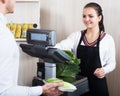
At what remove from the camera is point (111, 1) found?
241cm

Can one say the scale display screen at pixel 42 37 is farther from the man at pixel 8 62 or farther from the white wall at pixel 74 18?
the white wall at pixel 74 18

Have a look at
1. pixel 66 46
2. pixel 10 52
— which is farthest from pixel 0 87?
pixel 66 46

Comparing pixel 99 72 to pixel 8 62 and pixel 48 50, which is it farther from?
pixel 8 62

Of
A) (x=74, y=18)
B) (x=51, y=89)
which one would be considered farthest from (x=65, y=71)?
(x=74, y=18)

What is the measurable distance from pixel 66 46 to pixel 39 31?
0.72 m

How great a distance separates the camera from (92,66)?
2061 mm

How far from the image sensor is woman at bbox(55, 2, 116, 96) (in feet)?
6.69

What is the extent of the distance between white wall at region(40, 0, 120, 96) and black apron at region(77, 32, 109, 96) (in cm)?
46

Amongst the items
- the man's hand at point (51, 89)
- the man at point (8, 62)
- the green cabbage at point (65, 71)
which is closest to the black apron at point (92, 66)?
the green cabbage at point (65, 71)

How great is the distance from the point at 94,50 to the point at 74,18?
0.62 meters

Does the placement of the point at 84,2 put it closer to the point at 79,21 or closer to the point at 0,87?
the point at 79,21

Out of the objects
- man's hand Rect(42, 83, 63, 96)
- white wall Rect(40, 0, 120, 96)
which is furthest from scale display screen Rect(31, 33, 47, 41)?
white wall Rect(40, 0, 120, 96)

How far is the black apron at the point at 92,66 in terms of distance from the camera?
2.04 meters

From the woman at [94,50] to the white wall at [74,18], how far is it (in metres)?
0.37
